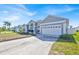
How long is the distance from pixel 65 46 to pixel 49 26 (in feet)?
1.07

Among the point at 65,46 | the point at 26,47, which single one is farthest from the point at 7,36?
the point at 65,46

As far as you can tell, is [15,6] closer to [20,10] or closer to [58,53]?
[20,10]

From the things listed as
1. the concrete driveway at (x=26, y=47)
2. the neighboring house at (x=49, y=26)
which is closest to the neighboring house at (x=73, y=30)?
the neighboring house at (x=49, y=26)

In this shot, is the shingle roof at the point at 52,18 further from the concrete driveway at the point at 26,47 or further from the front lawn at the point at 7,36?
the front lawn at the point at 7,36

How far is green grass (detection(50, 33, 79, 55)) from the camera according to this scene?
2365mm

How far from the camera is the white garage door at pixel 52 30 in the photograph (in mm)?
2412

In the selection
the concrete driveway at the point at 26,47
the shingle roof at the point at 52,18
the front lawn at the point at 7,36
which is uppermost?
the shingle roof at the point at 52,18

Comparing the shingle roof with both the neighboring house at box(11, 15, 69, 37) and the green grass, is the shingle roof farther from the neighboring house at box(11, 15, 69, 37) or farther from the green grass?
the green grass

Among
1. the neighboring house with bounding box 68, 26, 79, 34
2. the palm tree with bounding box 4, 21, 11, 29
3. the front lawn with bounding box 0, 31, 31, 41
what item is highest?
the palm tree with bounding box 4, 21, 11, 29

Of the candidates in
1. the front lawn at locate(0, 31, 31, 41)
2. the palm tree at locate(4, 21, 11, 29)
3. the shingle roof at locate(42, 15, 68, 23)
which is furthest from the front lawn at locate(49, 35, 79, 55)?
the palm tree at locate(4, 21, 11, 29)

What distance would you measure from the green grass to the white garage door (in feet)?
0.27

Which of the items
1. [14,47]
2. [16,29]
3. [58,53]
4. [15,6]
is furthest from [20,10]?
[58,53]

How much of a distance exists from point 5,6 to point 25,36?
46 centimetres

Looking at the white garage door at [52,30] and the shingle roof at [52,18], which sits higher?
the shingle roof at [52,18]
